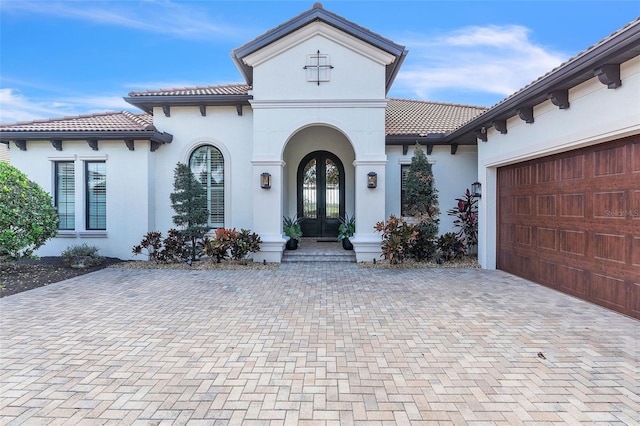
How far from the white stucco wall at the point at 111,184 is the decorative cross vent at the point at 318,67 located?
18.2ft

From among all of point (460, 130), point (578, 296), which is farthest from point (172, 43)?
point (578, 296)

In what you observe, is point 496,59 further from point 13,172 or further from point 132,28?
point 13,172

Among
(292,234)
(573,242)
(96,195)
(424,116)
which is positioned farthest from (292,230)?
(573,242)

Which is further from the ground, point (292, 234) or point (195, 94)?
point (195, 94)

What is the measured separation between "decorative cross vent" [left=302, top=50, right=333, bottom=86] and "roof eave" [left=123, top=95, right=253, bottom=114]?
77.9 inches

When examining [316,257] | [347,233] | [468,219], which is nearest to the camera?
[316,257]

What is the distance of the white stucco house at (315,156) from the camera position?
6.57m

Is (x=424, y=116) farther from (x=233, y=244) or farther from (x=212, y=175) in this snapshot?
(x=233, y=244)

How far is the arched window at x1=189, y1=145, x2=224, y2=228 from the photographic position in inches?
423

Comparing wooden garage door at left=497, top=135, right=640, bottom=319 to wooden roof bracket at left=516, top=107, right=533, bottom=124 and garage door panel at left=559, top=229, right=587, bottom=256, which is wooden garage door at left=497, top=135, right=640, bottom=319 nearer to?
garage door panel at left=559, top=229, right=587, bottom=256

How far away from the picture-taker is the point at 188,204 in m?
9.20

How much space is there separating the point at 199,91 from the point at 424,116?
8.33 metres

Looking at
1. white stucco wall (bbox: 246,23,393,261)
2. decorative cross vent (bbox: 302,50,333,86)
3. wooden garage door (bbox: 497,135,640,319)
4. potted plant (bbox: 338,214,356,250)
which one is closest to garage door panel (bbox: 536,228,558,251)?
wooden garage door (bbox: 497,135,640,319)

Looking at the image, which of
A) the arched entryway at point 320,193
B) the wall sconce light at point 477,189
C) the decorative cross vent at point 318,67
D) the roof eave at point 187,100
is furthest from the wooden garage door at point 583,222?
the roof eave at point 187,100
